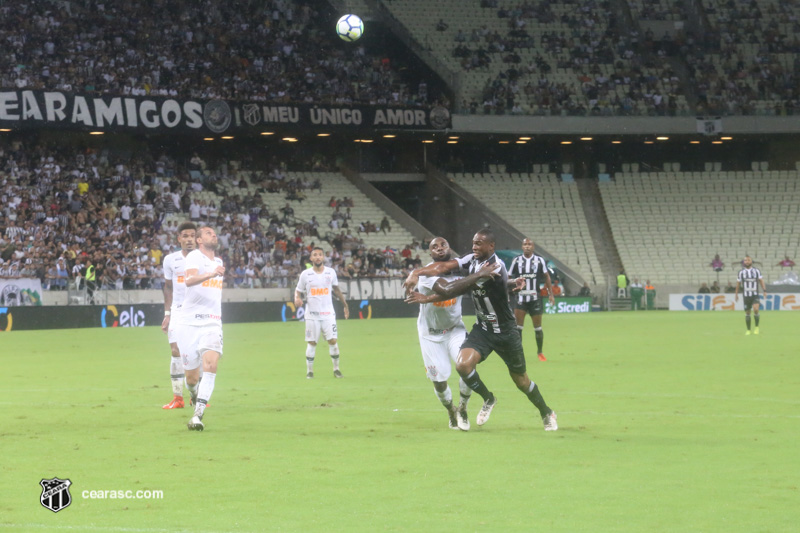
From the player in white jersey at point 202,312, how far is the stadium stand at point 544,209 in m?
41.5

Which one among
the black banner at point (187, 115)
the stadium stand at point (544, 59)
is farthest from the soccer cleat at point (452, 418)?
the stadium stand at point (544, 59)

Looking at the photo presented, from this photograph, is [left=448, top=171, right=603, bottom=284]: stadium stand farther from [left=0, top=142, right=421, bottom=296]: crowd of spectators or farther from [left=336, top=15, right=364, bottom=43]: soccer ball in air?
[left=336, top=15, right=364, bottom=43]: soccer ball in air

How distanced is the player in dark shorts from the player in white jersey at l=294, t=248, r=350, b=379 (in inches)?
285

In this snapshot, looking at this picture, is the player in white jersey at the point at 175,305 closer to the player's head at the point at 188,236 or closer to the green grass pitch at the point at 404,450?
the player's head at the point at 188,236

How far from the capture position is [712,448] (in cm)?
1044

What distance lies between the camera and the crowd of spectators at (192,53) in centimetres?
4519

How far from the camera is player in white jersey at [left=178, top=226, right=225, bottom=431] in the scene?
12.2 m

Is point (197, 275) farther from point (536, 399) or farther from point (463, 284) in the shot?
point (536, 399)

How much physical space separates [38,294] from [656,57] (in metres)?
37.0

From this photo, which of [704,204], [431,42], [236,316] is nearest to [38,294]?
[236,316]

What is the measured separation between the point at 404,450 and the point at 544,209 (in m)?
46.2

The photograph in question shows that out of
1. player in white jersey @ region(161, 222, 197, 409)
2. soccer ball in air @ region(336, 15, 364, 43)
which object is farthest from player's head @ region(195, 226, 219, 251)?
soccer ball in air @ region(336, 15, 364, 43)

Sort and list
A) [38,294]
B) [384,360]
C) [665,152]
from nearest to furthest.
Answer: [384,360] < [38,294] < [665,152]

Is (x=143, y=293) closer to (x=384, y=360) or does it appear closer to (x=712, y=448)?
(x=384, y=360)
